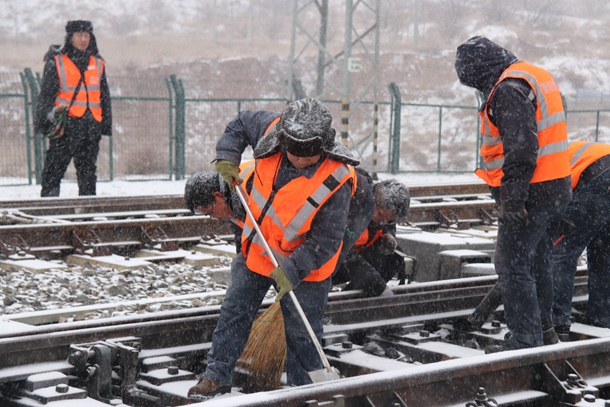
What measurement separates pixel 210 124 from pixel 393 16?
97.9ft

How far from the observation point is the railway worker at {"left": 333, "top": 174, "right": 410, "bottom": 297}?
223 inches

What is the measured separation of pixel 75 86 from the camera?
38.4 feet

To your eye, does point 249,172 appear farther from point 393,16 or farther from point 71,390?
point 393,16

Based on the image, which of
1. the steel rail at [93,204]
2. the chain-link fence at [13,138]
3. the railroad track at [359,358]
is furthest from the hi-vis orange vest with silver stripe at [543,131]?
the chain-link fence at [13,138]

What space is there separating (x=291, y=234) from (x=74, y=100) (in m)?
8.12

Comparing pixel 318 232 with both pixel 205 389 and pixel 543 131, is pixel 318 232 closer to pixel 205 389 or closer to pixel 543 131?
pixel 205 389

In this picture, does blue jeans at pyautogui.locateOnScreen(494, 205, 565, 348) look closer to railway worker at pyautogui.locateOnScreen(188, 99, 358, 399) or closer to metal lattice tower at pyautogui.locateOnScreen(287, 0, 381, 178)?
railway worker at pyautogui.locateOnScreen(188, 99, 358, 399)

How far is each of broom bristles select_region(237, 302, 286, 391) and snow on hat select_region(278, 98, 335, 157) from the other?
97cm

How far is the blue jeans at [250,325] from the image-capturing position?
438 centimetres

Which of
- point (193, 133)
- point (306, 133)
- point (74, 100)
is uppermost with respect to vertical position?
point (74, 100)

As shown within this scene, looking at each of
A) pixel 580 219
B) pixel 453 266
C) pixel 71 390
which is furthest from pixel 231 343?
pixel 453 266

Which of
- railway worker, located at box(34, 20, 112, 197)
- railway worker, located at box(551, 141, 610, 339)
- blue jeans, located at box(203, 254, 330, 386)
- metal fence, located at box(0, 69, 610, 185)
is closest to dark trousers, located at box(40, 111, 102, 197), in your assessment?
railway worker, located at box(34, 20, 112, 197)

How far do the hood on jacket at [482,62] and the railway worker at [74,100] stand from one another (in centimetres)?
752

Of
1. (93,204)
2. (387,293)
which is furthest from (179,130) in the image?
(387,293)
